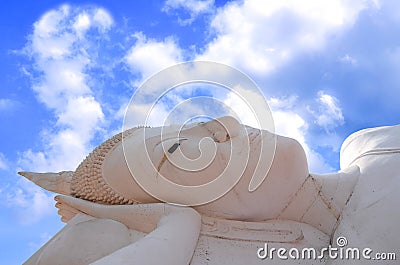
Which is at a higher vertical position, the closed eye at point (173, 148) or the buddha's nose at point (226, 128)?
Answer: the buddha's nose at point (226, 128)

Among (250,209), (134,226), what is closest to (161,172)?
(134,226)

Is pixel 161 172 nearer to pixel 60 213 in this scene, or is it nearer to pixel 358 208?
pixel 60 213

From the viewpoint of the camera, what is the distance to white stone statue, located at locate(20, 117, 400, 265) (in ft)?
8.38

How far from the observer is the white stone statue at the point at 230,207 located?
8.38 ft

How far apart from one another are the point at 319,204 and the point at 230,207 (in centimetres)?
52

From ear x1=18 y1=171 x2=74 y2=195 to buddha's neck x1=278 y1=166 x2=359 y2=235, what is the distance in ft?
4.22

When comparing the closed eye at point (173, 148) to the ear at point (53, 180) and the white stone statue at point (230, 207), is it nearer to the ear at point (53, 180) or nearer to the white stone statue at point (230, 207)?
the white stone statue at point (230, 207)

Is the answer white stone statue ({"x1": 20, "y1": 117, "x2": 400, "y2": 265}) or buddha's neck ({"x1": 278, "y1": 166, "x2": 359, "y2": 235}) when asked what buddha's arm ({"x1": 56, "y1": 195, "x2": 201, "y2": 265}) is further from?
buddha's neck ({"x1": 278, "y1": 166, "x2": 359, "y2": 235})

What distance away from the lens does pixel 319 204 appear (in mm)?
2889

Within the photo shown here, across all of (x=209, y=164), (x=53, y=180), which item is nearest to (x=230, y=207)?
(x=209, y=164)

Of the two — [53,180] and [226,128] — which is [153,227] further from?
[53,180]

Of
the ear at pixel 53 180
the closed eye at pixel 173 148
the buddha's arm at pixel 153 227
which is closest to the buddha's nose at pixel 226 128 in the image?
the closed eye at pixel 173 148

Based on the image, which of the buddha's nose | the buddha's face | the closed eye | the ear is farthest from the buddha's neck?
the ear

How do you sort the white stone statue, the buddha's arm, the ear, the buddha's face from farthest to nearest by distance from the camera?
the ear, the buddha's face, the white stone statue, the buddha's arm
